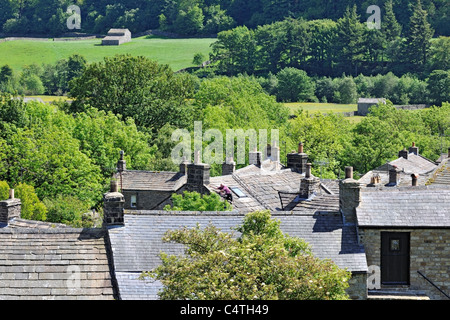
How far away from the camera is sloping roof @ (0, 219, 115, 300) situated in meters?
27.0

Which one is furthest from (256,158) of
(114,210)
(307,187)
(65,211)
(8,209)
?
(114,210)

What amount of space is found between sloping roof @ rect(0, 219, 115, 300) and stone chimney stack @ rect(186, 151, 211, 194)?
736 inches

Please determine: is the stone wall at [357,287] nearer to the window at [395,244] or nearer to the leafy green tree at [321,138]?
the window at [395,244]

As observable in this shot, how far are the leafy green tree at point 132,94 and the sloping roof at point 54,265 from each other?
74604mm

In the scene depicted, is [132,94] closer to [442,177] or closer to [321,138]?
[321,138]

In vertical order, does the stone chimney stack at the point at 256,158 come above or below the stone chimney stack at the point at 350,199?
below

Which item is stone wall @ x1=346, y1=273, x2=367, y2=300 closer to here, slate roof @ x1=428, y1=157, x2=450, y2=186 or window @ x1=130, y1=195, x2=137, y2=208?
slate roof @ x1=428, y1=157, x2=450, y2=186

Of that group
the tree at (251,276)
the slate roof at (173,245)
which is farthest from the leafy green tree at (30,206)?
the tree at (251,276)

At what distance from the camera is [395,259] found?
1193 inches

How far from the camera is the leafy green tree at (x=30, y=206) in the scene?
57750mm

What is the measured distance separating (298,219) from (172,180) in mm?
24703

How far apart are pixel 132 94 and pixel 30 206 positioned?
51.7m

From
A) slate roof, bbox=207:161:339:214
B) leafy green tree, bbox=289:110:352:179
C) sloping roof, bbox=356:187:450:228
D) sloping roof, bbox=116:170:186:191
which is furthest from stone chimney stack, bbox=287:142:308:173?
leafy green tree, bbox=289:110:352:179
